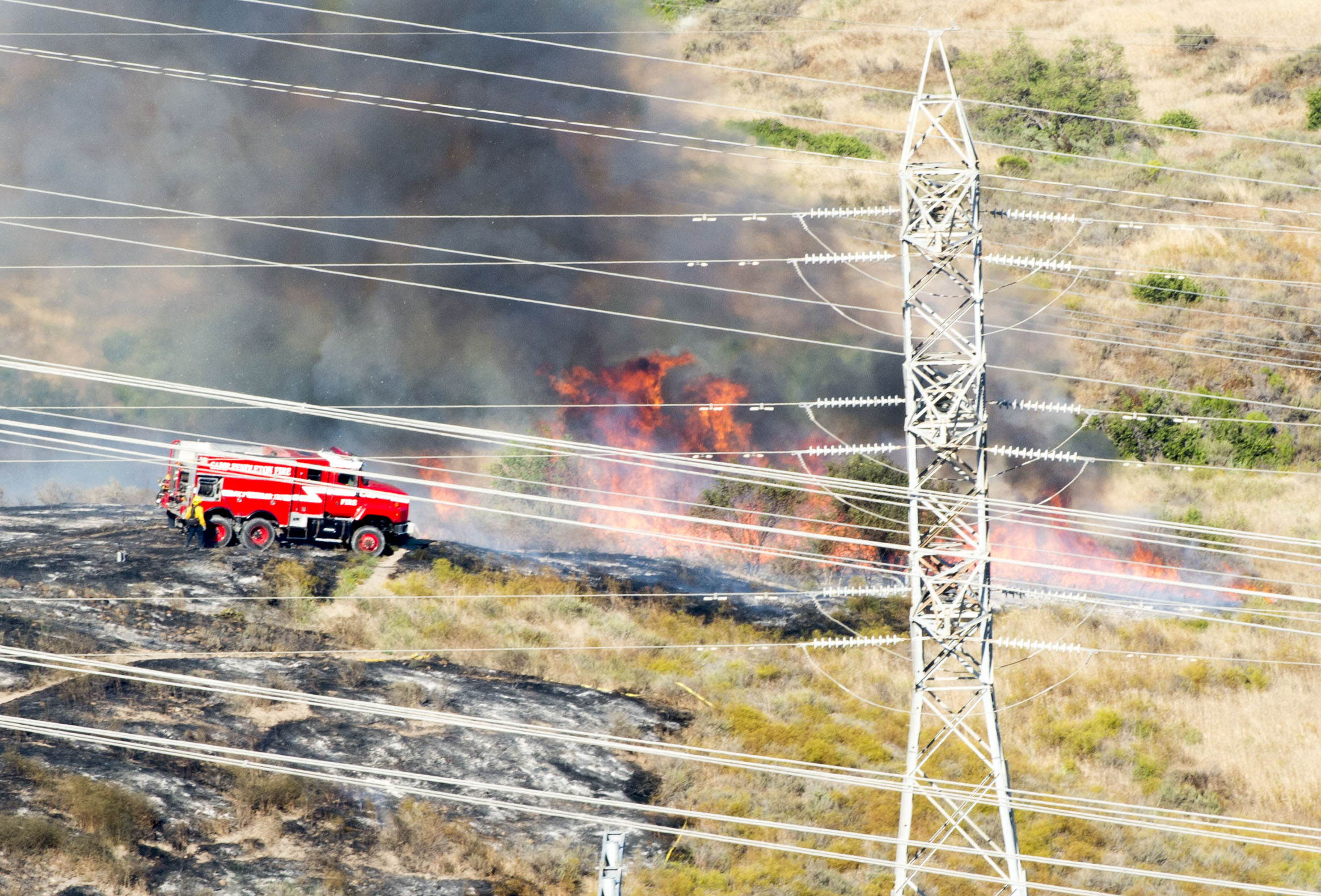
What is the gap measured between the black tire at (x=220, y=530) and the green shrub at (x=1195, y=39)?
65.9 metres

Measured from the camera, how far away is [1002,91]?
229 feet

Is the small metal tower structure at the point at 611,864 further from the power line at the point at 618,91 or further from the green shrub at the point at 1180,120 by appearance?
the green shrub at the point at 1180,120

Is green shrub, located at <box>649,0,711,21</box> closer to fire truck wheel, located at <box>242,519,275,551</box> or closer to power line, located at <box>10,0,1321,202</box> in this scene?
power line, located at <box>10,0,1321,202</box>

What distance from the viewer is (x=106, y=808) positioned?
22.9 meters

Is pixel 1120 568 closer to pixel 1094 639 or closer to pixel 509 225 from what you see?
pixel 1094 639

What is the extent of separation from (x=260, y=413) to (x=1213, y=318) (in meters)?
41.5

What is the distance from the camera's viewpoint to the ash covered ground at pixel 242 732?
22656 mm

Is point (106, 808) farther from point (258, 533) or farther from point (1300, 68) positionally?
point (1300, 68)

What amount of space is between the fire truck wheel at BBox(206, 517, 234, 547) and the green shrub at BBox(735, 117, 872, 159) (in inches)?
1636

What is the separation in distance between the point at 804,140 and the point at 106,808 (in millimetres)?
49927

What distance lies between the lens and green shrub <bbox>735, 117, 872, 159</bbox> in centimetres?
6275

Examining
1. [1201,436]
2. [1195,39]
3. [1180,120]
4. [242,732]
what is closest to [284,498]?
[242,732]

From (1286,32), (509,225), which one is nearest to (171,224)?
(509,225)

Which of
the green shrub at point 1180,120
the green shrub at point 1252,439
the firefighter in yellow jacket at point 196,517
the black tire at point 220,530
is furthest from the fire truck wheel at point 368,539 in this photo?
the green shrub at point 1180,120
